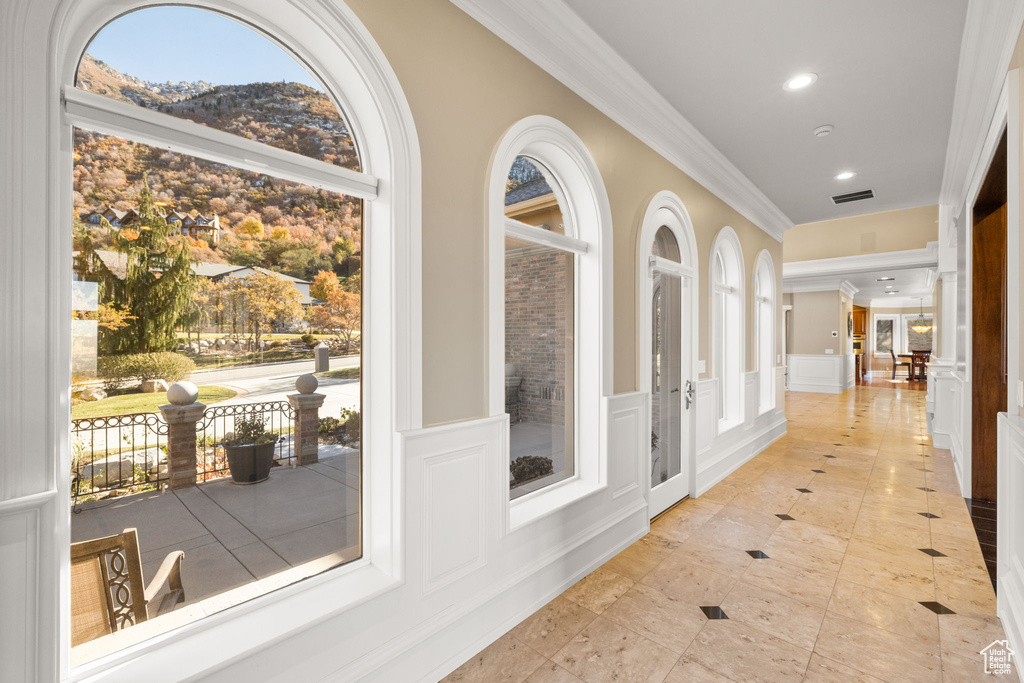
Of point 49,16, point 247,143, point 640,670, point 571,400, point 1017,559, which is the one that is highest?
point 49,16

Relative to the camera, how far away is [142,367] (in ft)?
4.84

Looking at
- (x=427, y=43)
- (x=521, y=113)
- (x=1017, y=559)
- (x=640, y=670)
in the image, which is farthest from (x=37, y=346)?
(x=1017, y=559)

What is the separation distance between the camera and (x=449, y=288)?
2090 millimetres

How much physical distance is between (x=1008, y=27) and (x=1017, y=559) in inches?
94.8

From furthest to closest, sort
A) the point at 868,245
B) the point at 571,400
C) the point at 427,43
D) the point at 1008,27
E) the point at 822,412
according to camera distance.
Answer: the point at 868,245 → the point at 822,412 → the point at 571,400 → the point at 1008,27 → the point at 427,43

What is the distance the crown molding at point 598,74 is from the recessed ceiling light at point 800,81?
71 cm

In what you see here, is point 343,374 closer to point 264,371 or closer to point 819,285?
point 264,371

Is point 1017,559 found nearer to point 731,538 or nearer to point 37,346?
point 731,538

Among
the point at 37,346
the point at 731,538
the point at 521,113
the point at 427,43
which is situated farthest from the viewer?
the point at 731,538

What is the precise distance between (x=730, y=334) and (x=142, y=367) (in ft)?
17.3

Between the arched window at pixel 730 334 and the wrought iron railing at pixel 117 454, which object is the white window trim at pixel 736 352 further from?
the wrought iron railing at pixel 117 454

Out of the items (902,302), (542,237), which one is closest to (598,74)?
(542,237)

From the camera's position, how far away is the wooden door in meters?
3.76

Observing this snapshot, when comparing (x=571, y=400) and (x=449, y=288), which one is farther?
(x=571, y=400)
